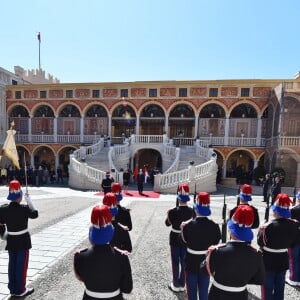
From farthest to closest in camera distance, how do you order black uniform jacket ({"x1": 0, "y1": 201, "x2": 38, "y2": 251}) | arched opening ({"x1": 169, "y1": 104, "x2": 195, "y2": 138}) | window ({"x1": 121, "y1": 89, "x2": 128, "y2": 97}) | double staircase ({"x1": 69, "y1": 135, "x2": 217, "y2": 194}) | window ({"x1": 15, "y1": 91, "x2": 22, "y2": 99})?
window ({"x1": 15, "y1": 91, "x2": 22, "y2": 99})
arched opening ({"x1": 169, "y1": 104, "x2": 195, "y2": 138})
window ({"x1": 121, "y1": 89, "x2": 128, "y2": 97})
double staircase ({"x1": 69, "y1": 135, "x2": 217, "y2": 194})
black uniform jacket ({"x1": 0, "y1": 201, "x2": 38, "y2": 251})

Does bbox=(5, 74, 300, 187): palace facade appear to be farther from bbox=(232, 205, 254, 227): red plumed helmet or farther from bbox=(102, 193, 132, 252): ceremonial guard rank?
bbox=(232, 205, 254, 227): red plumed helmet

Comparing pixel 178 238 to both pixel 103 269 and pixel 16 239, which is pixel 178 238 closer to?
pixel 103 269

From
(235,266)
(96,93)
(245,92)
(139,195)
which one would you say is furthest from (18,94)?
(235,266)

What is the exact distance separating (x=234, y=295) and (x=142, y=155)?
75.4 ft

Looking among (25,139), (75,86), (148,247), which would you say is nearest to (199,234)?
(148,247)

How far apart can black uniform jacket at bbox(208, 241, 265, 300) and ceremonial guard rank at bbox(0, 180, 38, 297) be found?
3.13 metres

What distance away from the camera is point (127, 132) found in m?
25.8

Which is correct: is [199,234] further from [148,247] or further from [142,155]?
[142,155]

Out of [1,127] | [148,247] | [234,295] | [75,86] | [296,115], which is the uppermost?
[75,86]

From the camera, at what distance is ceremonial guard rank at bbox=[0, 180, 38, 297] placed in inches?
151

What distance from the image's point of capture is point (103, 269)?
225 cm

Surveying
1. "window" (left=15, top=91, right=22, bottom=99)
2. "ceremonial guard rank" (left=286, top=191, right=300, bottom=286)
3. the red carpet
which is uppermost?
"window" (left=15, top=91, right=22, bottom=99)

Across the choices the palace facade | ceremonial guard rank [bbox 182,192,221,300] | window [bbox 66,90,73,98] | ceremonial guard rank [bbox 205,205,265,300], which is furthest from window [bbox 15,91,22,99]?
ceremonial guard rank [bbox 205,205,265,300]

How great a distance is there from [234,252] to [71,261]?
4.29 metres
